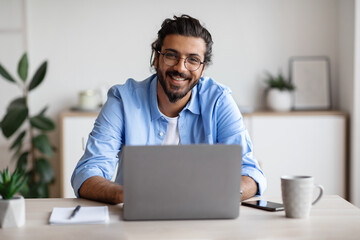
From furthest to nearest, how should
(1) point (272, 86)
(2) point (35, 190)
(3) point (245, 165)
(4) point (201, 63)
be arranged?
(1) point (272, 86) → (2) point (35, 190) → (4) point (201, 63) → (3) point (245, 165)

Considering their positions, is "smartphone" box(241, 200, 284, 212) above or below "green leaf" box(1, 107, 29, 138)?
below

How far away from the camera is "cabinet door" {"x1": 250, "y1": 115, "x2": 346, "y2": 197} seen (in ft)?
13.8

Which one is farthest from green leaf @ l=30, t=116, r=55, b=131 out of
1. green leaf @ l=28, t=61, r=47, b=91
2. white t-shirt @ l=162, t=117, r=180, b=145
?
white t-shirt @ l=162, t=117, r=180, b=145

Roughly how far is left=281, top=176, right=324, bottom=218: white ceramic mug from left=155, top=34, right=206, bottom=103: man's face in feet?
2.68

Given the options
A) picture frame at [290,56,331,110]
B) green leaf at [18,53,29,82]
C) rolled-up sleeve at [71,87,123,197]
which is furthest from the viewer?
picture frame at [290,56,331,110]

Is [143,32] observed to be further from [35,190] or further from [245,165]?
[245,165]

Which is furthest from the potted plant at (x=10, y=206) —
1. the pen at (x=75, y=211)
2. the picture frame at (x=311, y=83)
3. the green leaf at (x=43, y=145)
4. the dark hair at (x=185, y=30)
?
the picture frame at (x=311, y=83)

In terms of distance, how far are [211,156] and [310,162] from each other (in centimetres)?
287

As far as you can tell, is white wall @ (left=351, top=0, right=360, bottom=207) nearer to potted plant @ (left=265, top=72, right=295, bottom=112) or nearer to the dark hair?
potted plant @ (left=265, top=72, right=295, bottom=112)

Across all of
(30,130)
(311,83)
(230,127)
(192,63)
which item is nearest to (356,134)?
(311,83)

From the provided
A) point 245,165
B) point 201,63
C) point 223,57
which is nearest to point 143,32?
point 223,57

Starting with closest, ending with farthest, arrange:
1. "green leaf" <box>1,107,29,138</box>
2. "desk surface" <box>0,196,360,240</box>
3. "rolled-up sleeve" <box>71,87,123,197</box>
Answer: "desk surface" <box>0,196,360,240</box> → "rolled-up sleeve" <box>71,87,123,197</box> → "green leaf" <box>1,107,29,138</box>

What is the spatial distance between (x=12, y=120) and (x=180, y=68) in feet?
6.88

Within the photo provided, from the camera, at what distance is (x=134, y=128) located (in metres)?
2.30
